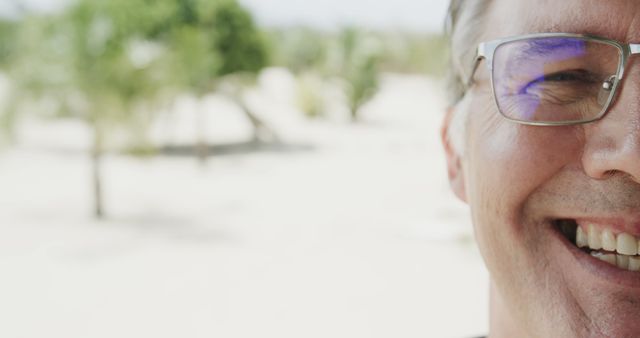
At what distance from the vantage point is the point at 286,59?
3759 centimetres

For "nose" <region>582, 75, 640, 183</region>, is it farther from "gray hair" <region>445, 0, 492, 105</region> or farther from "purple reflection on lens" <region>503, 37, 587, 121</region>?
"gray hair" <region>445, 0, 492, 105</region>

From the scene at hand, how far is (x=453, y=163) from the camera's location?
143 cm

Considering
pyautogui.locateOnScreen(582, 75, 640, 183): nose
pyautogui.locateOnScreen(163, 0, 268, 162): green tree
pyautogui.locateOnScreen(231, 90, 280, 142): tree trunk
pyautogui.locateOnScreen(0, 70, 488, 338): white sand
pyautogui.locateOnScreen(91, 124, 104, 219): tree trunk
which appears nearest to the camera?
pyautogui.locateOnScreen(582, 75, 640, 183): nose

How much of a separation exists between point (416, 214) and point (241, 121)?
48.7 feet

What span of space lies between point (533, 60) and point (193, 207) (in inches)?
453

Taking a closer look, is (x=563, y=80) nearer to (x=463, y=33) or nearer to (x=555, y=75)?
(x=555, y=75)

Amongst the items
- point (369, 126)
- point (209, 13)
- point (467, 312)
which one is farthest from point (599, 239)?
point (369, 126)

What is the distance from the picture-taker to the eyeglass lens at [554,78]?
0.95 metres

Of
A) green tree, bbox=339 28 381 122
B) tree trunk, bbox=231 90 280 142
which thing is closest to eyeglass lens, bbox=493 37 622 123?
tree trunk, bbox=231 90 280 142

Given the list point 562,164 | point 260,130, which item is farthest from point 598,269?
point 260,130

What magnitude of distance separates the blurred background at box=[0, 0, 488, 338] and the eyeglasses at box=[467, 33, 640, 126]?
29.6 inches

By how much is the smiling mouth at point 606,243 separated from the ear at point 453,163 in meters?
0.39

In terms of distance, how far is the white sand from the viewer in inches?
269

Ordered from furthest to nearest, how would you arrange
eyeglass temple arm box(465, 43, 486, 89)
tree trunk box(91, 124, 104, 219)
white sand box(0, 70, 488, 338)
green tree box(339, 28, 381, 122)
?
green tree box(339, 28, 381, 122) < tree trunk box(91, 124, 104, 219) < white sand box(0, 70, 488, 338) < eyeglass temple arm box(465, 43, 486, 89)
